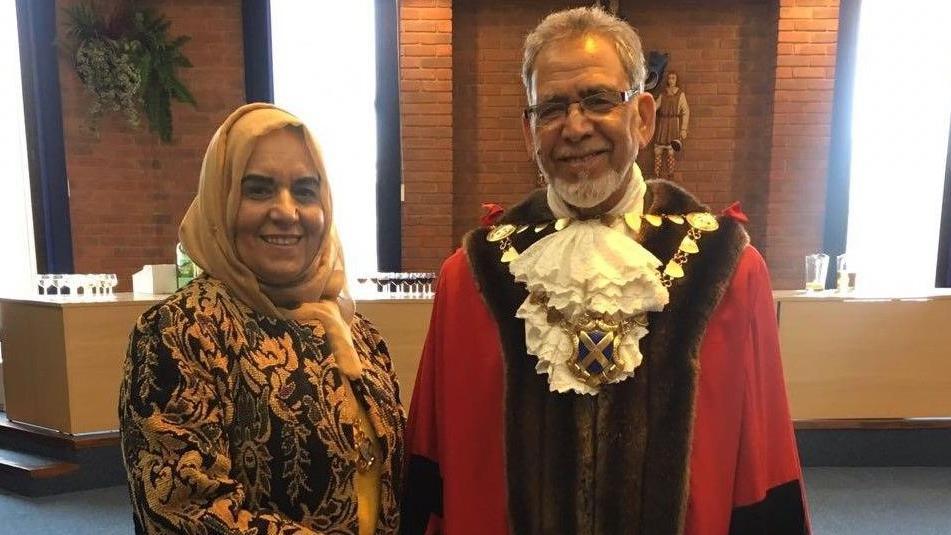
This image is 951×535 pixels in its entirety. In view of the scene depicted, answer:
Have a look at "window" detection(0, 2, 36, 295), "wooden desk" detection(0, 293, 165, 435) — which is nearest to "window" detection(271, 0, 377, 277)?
"window" detection(0, 2, 36, 295)

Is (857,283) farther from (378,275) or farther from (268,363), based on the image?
(268,363)

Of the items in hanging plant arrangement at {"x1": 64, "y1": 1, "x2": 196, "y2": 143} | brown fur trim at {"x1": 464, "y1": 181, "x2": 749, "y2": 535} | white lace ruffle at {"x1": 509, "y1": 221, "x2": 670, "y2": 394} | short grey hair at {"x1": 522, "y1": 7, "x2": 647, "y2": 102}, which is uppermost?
hanging plant arrangement at {"x1": 64, "y1": 1, "x2": 196, "y2": 143}

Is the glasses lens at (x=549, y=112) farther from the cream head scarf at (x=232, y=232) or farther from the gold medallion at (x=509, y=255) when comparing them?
the cream head scarf at (x=232, y=232)

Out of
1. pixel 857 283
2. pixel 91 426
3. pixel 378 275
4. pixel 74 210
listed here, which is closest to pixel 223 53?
pixel 74 210

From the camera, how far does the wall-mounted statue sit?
5.05 meters

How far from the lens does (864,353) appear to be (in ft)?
11.7

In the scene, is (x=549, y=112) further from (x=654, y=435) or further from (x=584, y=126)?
(x=654, y=435)

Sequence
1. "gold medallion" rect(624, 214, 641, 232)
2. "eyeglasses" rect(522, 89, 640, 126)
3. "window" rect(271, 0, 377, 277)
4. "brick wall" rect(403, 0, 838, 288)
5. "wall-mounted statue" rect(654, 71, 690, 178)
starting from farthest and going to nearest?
1. "window" rect(271, 0, 377, 277)
2. "wall-mounted statue" rect(654, 71, 690, 178)
3. "brick wall" rect(403, 0, 838, 288)
4. "gold medallion" rect(624, 214, 641, 232)
5. "eyeglasses" rect(522, 89, 640, 126)

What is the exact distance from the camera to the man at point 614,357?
3.93 feet

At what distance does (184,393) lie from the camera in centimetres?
110

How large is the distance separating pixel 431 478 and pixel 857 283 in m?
3.57

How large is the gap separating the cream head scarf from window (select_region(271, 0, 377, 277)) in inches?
155

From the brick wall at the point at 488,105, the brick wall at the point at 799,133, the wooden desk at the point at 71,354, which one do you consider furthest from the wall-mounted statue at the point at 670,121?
the wooden desk at the point at 71,354

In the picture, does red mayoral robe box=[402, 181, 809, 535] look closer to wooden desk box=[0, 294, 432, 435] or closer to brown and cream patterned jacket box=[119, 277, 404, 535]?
brown and cream patterned jacket box=[119, 277, 404, 535]
